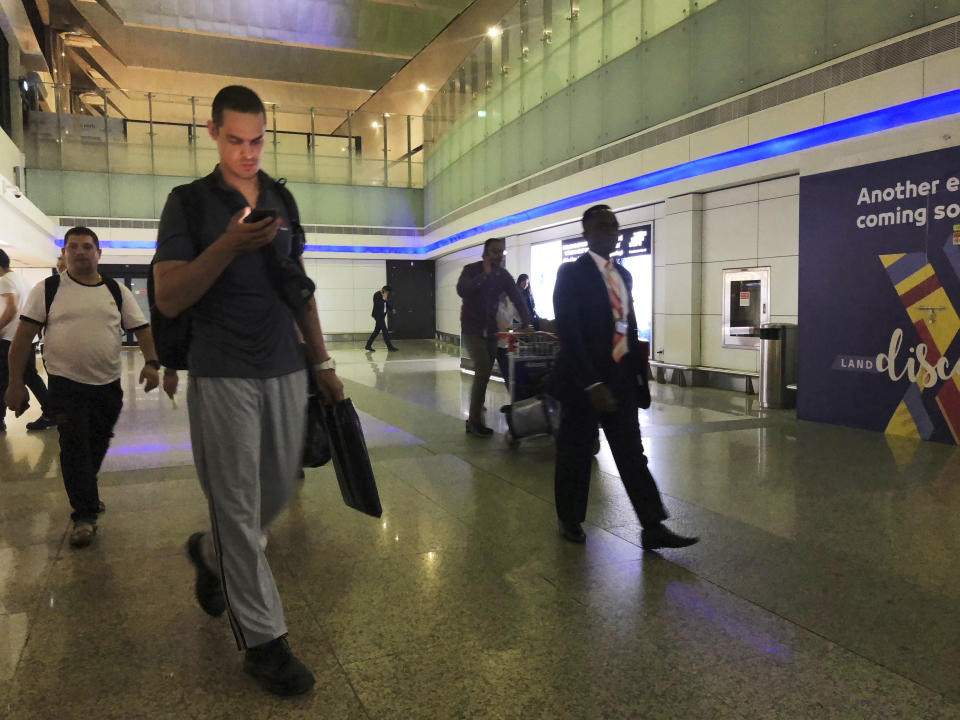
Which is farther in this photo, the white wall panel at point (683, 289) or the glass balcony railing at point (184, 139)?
the glass balcony railing at point (184, 139)

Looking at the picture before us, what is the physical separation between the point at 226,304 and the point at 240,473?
0.54 meters

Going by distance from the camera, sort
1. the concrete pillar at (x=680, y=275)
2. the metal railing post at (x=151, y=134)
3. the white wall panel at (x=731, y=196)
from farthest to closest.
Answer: the metal railing post at (x=151, y=134) → the concrete pillar at (x=680, y=275) → the white wall panel at (x=731, y=196)

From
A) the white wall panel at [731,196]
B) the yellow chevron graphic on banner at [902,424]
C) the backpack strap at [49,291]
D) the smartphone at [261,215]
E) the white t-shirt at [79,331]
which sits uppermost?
the white wall panel at [731,196]

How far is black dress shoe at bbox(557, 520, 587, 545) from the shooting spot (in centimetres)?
380

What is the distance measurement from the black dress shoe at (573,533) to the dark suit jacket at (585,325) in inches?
27.8

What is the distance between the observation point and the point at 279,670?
7.70 ft

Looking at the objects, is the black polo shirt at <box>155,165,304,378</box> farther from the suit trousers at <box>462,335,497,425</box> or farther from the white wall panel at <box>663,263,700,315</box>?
the white wall panel at <box>663,263,700,315</box>

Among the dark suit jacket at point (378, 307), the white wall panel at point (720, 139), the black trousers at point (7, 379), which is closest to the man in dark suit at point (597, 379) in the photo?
the black trousers at point (7, 379)

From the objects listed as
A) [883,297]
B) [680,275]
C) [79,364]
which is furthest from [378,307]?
[79,364]

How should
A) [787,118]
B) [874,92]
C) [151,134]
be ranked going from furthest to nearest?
1. [151,134]
2. [787,118]
3. [874,92]

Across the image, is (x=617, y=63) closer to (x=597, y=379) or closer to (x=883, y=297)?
(x=883, y=297)

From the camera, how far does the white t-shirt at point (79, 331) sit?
12.8 feet

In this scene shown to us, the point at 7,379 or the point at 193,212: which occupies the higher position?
the point at 193,212

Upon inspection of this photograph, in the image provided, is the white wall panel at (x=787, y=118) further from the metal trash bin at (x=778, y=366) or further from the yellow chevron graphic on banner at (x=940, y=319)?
the yellow chevron graphic on banner at (x=940, y=319)
